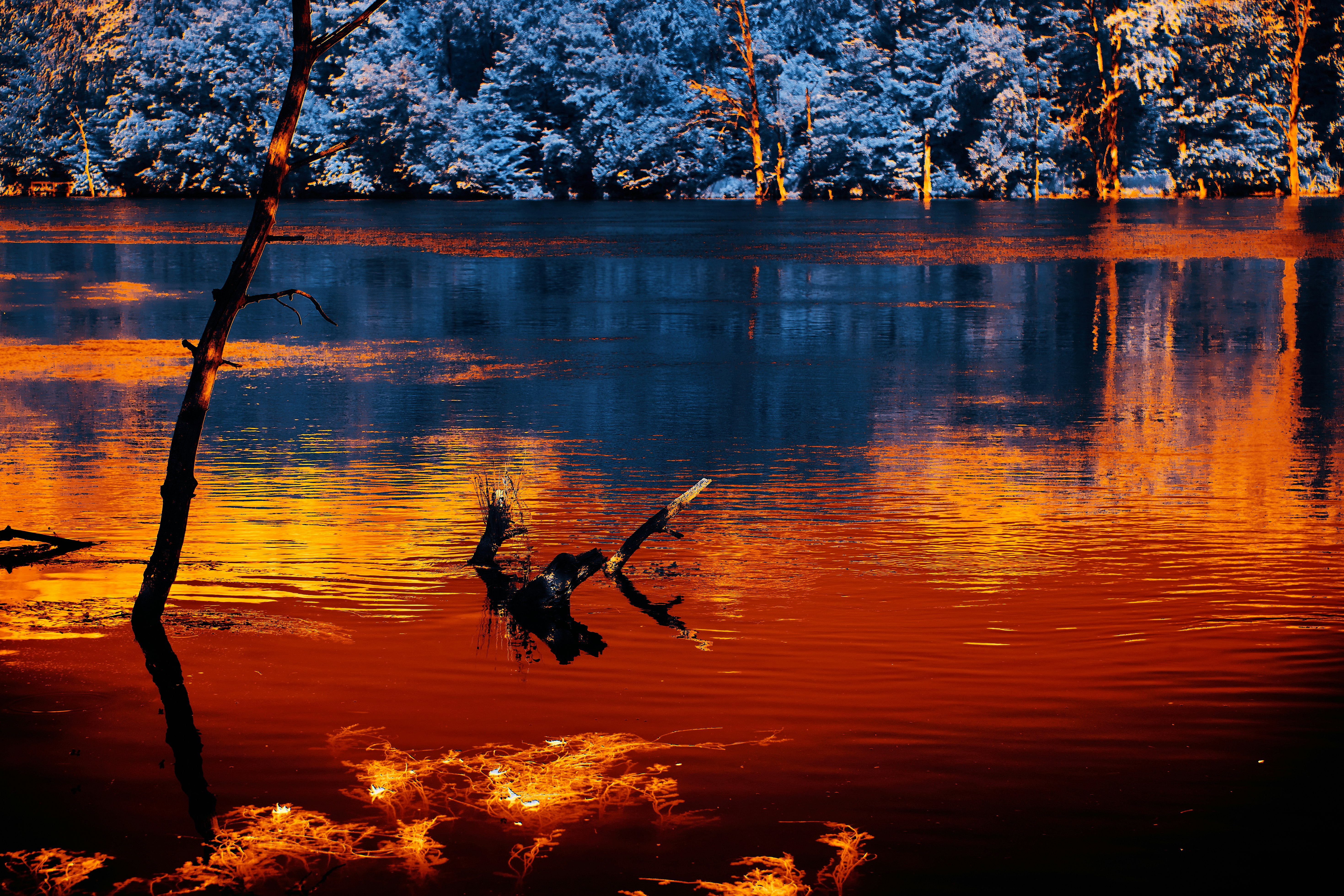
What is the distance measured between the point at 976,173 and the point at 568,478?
80.2 meters

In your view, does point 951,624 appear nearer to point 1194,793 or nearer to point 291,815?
point 1194,793

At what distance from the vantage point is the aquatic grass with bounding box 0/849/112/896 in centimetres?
618

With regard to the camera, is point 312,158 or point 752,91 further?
point 752,91

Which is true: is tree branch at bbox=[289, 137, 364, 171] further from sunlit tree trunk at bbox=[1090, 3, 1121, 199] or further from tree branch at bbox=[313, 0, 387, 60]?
sunlit tree trunk at bbox=[1090, 3, 1121, 199]

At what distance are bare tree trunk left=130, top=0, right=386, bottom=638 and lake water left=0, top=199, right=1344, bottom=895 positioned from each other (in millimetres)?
390

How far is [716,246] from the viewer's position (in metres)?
52.5

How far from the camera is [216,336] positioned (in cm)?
947

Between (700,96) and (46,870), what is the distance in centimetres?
8694

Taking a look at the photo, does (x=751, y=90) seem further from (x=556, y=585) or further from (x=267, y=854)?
(x=267, y=854)

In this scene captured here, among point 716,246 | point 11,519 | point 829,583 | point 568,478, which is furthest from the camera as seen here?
point 716,246

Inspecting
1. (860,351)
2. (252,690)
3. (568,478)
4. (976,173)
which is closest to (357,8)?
(976,173)

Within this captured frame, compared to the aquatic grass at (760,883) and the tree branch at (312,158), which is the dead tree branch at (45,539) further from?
the aquatic grass at (760,883)

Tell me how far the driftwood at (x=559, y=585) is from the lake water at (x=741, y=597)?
4.5 inches

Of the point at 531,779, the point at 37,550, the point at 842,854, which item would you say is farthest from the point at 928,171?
the point at 842,854
